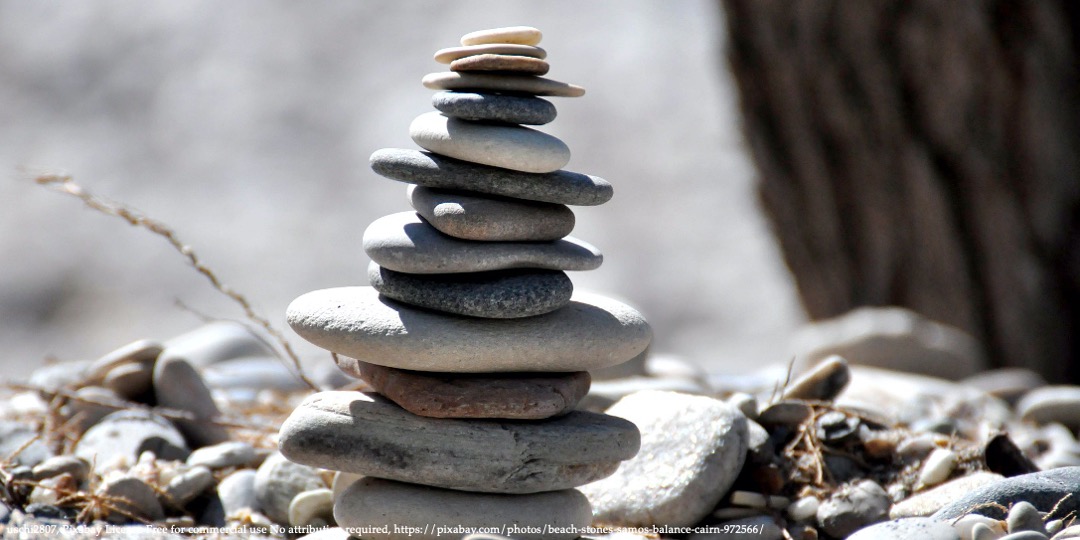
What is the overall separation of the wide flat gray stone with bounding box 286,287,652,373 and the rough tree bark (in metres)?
4.70

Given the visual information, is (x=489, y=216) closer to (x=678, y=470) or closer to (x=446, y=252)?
(x=446, y=252)

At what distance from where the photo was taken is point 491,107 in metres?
2.48

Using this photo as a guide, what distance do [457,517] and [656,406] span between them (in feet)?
3.16

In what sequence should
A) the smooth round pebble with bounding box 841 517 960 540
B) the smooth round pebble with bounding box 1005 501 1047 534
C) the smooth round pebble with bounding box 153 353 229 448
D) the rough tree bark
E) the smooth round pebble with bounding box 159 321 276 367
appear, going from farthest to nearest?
the rough tree bark → the smooth round pebble with bounding box 159 321 276 367 → the smooth round pebble with bounding box 153 353 229 448 → the smooth round pebble with bounding box 1005 501 1047 534 → the smooth round pebble with bounding box 841 517 960 540

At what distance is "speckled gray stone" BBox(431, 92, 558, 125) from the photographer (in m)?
2.48

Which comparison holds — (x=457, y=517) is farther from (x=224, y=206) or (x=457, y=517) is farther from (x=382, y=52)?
(x=382, y=52)

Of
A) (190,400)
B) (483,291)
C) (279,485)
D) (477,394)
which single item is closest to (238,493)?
(279,485)

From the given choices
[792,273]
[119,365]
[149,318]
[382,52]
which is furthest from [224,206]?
[119,365]

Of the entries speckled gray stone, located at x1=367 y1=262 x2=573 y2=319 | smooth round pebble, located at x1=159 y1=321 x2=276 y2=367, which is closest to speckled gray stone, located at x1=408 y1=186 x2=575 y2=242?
speckled gray stone, located at x1=367 y1=262 x2=573 y2=319

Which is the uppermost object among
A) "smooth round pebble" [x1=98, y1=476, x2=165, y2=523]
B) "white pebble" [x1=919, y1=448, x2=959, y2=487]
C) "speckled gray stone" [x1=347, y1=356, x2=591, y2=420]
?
"speckled gray stone" [x1=347, y1=356, x2=591, y2=420]

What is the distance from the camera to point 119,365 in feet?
12.5

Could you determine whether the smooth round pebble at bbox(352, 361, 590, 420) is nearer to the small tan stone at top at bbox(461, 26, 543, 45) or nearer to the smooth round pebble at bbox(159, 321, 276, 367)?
the small tan stone at top at bbox(461, 26, 543, 45)

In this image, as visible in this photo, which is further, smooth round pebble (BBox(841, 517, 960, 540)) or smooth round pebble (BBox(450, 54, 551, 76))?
smooth round pebble (BBox(450, 54, 551, 76))

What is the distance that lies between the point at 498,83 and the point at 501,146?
0.20m
